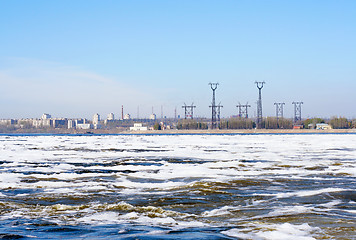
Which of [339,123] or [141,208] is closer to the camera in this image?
[141,208]

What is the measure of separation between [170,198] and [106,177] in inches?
175

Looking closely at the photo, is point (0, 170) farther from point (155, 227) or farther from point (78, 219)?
point (155, 227)

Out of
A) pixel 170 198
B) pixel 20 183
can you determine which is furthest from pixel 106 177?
pixel 170 198

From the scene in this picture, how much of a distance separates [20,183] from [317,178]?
866cm

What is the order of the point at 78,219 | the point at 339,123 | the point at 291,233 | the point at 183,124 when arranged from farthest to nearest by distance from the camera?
the point at 183,124 → the point at 339,123 → the point at 78,219 → the point at 291,233

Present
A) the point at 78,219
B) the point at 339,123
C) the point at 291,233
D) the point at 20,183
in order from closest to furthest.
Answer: the point at 291,233 < the point at 78,219 < the point at 20,183 < the point at 339,123

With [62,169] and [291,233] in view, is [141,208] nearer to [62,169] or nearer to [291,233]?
[291,233]

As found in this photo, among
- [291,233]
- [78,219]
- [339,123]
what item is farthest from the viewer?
[339,123]

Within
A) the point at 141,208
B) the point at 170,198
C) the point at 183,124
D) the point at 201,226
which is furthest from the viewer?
the point at 183,124

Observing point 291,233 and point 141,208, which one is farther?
point 141,208

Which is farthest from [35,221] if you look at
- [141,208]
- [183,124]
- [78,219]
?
[183,124]

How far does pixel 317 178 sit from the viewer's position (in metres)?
13.1

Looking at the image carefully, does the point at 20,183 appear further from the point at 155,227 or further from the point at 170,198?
the point at 155,227

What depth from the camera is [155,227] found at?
23.2 feet
